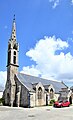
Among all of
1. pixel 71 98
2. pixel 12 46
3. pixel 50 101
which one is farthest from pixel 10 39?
pixel 71 98

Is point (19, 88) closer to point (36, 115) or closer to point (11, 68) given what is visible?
point (11, 68)

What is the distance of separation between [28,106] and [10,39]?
55.8ft

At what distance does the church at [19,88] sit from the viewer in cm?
4350

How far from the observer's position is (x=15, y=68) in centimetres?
4675

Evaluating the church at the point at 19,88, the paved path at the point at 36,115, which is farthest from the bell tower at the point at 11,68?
the paved path at the point at 36,115

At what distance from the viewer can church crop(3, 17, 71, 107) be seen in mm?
43500

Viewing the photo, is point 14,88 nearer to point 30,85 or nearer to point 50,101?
point 30,85

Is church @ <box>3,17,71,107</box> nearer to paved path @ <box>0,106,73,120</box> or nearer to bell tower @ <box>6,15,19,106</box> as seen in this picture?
bell tower @ <box>6,15,19,106</box>

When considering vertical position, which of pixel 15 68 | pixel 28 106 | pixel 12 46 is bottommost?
pixel 28 106

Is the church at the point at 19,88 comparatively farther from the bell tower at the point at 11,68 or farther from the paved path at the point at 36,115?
the paved path at the point at 36,115

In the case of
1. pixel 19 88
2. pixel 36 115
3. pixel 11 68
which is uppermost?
pixel 11 68

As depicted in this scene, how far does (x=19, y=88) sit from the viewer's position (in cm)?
4462

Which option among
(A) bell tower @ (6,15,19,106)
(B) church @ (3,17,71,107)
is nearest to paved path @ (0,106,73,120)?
(B) church @ (3,17,71,107)

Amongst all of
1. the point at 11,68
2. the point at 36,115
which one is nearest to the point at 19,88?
the point at 11,68
